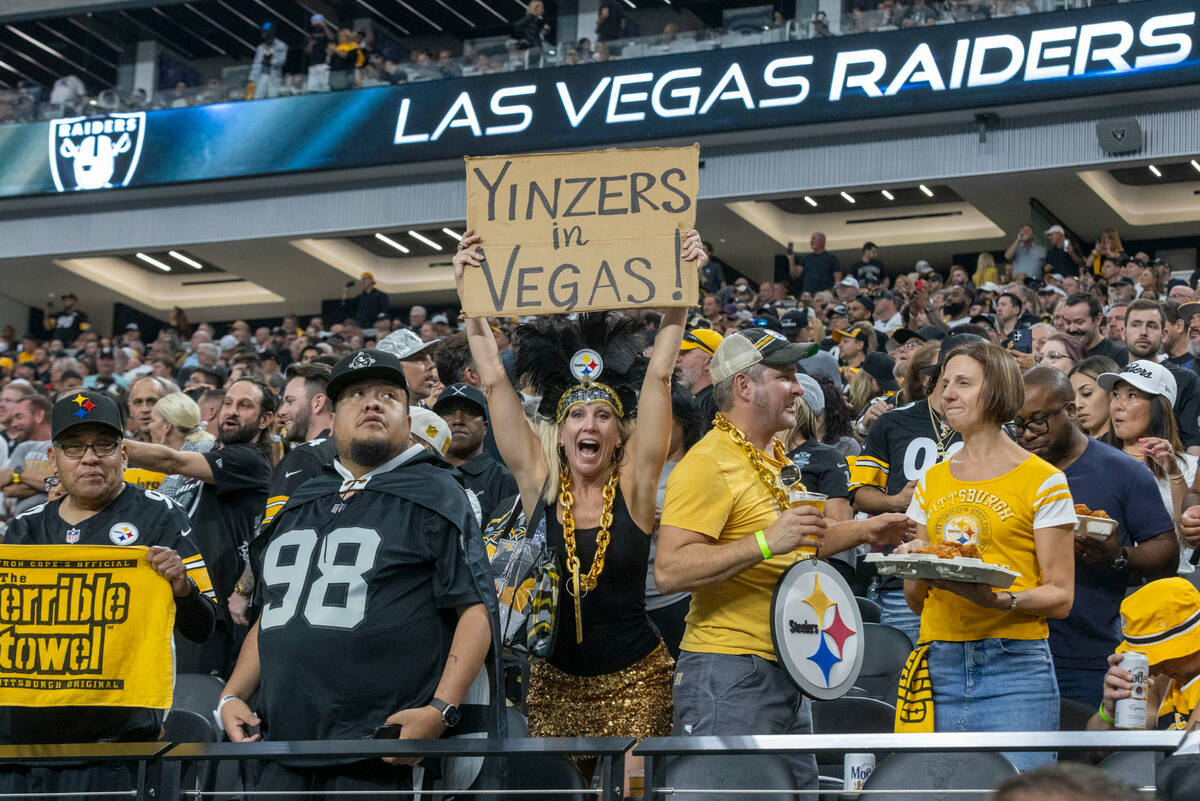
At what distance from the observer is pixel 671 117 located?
19688mm

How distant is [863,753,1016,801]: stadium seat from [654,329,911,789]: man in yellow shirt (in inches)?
30.4

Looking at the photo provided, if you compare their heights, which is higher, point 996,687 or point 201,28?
point 201,28

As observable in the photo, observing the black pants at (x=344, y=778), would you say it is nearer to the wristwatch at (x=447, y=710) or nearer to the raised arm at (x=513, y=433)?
the wristwatch at (x=447, y=710)

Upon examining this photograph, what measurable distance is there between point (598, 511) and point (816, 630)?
81 cm

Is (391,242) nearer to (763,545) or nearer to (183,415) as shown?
(183,415)

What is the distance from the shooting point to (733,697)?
12.2ft

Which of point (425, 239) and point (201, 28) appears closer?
point (425, 239)

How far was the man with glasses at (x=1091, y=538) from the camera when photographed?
4258 millimetres

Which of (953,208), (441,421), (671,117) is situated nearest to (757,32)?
(671,117)

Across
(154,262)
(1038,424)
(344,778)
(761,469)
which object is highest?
(154,262)

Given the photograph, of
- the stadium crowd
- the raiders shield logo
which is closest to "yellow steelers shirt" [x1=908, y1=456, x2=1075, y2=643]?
the stadium crowd

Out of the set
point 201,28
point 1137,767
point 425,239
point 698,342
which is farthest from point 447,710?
point 201,28

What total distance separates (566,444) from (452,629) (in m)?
0.75

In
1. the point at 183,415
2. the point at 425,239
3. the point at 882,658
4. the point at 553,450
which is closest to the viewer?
the point at 553,450
